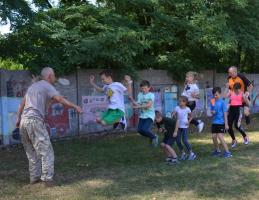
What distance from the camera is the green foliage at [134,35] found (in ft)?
44.8

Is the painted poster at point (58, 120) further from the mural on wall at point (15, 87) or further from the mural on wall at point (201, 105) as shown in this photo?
the mural on wall at point (201, 105)

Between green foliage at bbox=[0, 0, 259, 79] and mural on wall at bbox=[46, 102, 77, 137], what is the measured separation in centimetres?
114

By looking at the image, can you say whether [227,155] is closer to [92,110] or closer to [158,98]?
[92,110]

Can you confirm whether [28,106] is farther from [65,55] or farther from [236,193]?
[65,55]

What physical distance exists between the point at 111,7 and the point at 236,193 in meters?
10.9

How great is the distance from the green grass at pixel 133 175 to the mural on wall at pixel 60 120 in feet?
5.77

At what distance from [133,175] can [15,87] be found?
563 centimetres

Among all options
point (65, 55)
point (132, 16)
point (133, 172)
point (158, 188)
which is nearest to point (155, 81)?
point (132, 16)

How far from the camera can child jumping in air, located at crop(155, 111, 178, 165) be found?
9.71m

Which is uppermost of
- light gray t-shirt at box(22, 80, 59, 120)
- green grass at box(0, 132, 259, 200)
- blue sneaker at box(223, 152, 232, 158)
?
light gray t-shirt at box(22, 80, 59, 120)

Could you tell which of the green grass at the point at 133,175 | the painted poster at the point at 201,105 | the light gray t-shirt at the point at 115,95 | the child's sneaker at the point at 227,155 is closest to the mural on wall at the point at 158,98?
the painted poster at the point at 201,105

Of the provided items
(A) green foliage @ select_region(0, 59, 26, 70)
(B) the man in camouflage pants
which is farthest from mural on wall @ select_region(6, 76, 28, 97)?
(B) the man in camouflage pants

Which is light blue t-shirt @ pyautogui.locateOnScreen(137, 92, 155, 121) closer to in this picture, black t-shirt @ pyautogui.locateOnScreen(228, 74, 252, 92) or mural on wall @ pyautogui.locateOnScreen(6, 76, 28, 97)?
black t-shirt @ pyautogui.locateOnScreen(228, 74, 252, 92)

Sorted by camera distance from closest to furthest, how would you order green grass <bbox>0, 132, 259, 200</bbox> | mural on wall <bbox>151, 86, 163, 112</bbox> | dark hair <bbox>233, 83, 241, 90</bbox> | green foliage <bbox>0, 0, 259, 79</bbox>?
green grass <bbox>0, 132, 259, 200</bbox> < dark hair <bbox>233, 83, 241, 90</bbox> < green foliage <bbox>0, 0, 259, 79</bbox> < mural on wall <bbox>151, 86, 163, 112</bbox>
